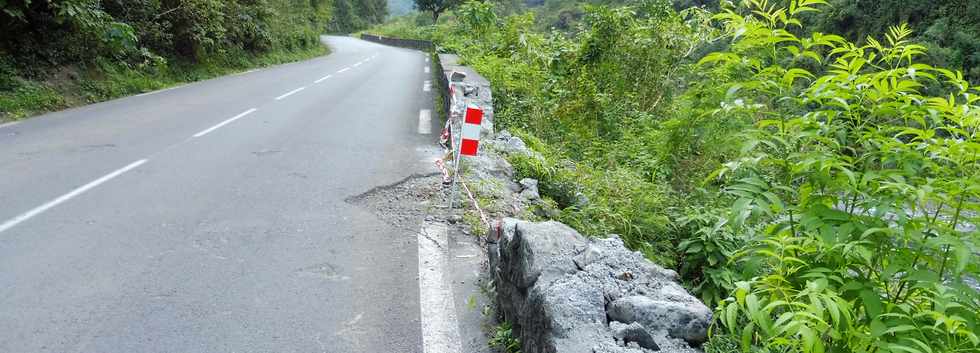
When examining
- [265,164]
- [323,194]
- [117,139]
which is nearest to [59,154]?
[117,139]

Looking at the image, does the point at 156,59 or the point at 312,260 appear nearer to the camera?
the point at 312,260

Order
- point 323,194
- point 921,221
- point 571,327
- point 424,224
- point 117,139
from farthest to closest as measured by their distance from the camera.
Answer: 1. point 117,139
2. point 323,194
3. point 424,224
4. point 571,327
5. point 921,221

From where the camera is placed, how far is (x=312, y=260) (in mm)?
4922

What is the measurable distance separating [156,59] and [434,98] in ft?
23.8

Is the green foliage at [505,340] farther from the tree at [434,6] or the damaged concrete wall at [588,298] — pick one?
the tree at [434,6]

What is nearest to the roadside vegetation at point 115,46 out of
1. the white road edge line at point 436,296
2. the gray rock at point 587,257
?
the white road edge line at point 436,296

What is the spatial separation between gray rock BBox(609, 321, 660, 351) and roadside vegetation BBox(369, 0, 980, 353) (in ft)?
1.31

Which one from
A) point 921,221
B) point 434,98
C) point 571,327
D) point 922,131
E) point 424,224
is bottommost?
point 434,98

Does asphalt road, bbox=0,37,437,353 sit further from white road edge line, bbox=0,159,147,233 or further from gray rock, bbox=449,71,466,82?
gray rock, bbox=449,71,466,82

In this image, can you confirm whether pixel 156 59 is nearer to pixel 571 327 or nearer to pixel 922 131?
pixel 571 327

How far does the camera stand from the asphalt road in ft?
12.4

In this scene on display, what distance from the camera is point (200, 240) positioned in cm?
522

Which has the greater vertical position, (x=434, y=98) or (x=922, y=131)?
(x=922, y=131)

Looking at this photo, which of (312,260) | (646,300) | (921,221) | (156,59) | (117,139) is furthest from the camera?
(156,59)
